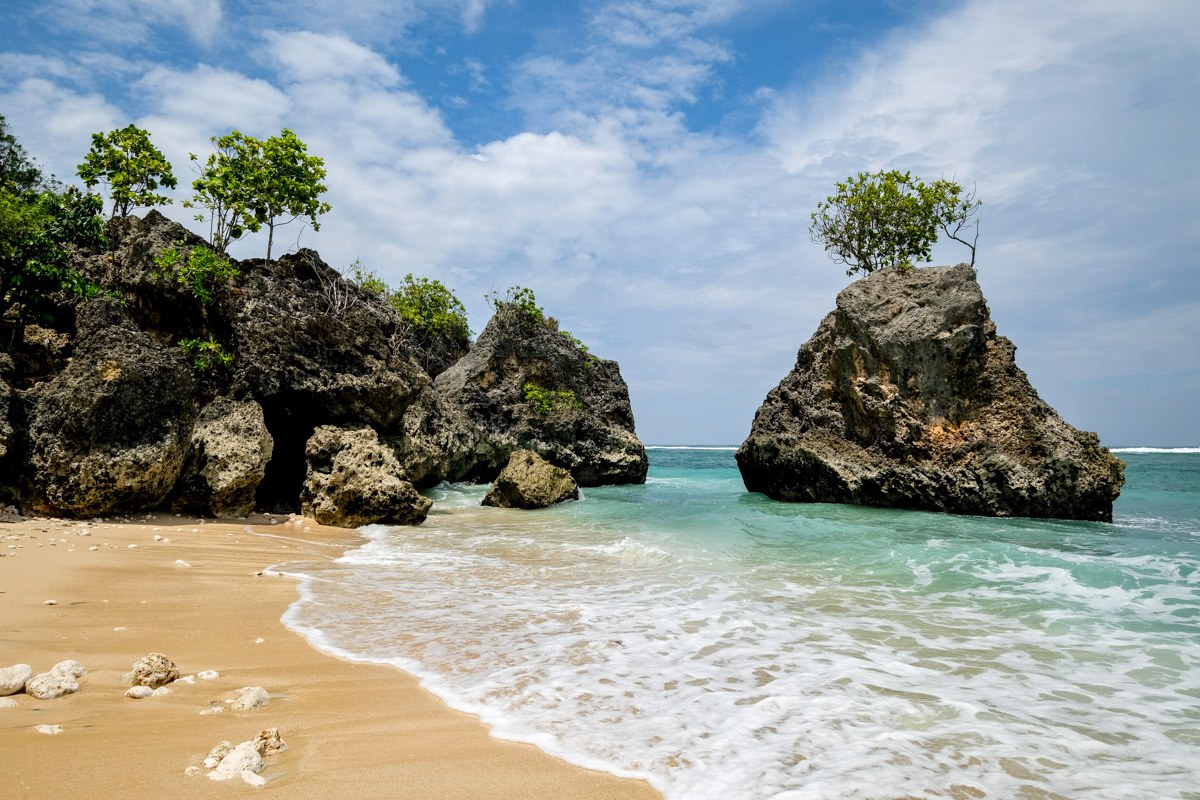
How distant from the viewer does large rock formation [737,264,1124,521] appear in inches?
527

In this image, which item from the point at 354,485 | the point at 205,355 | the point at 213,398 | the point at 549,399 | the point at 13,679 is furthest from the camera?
the point at 549,399

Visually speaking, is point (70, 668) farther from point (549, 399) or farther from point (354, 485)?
point (549, 399)

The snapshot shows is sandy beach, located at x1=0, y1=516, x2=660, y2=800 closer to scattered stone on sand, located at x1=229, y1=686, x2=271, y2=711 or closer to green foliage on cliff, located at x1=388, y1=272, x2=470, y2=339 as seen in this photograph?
scattered stone on sand, located at x1=229, y1=686, x2=271, y2=711

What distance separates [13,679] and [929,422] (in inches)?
634

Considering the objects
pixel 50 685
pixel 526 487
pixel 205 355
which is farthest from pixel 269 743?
pixel 526 487

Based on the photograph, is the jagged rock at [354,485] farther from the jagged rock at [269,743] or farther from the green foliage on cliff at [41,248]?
the jagged rock at [269,743]

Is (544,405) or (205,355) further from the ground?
(205,355)

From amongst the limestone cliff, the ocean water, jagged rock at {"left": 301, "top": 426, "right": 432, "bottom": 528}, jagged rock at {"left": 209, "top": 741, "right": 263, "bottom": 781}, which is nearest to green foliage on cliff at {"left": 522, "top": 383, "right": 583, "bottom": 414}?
the limestone cliff

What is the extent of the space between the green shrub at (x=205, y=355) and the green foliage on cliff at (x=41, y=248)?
1.62 m

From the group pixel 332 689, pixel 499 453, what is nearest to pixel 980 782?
pixel 332 689

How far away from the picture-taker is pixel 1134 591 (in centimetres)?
673

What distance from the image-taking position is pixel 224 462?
10.1m

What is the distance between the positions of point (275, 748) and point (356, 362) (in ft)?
37.0

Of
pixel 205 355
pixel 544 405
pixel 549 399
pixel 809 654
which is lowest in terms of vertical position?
pixel 809 654
